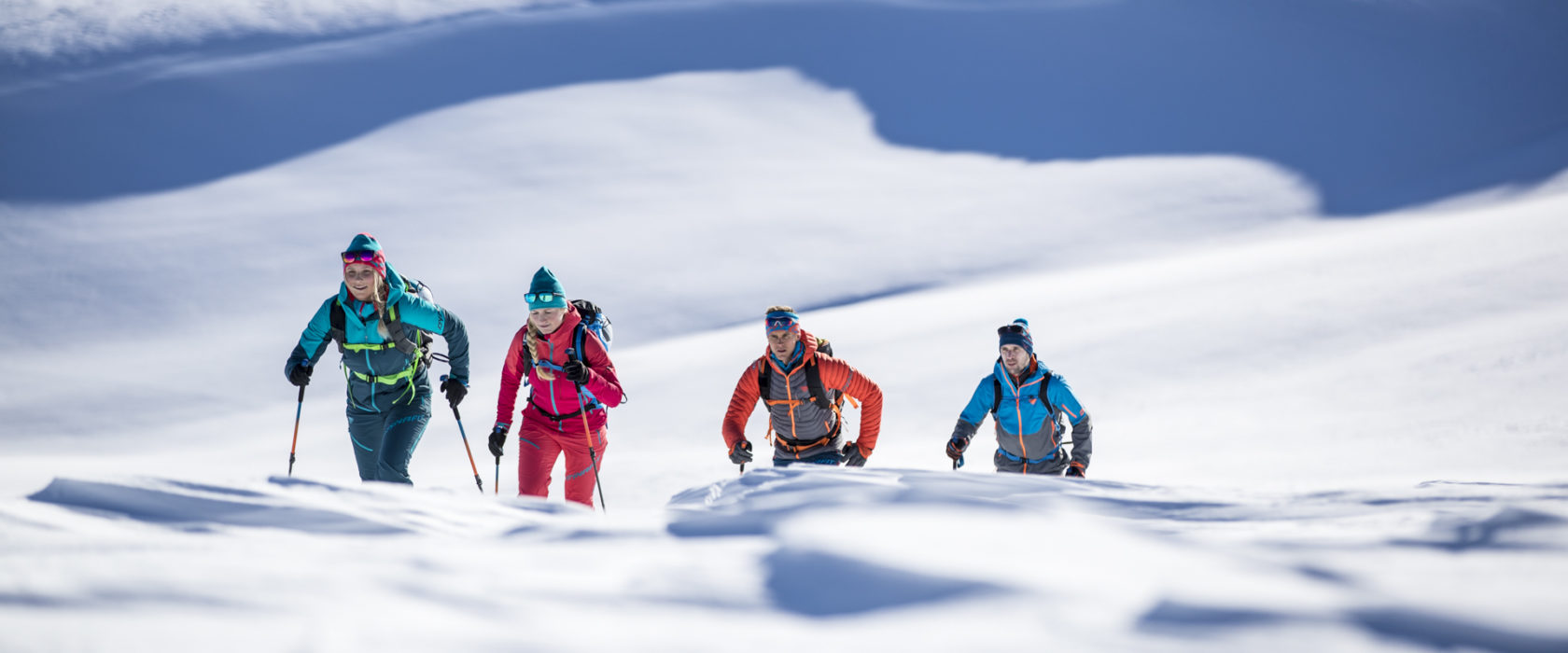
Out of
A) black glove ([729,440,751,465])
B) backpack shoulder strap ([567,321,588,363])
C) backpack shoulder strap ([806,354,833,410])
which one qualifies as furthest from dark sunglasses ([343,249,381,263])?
backpack shoulder strap ([806,354,833,410])

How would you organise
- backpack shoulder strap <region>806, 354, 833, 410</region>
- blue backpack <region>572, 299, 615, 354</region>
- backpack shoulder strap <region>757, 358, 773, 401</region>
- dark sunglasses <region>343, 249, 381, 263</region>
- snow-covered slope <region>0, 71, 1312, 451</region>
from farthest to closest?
snow-covered slope <region>0, 71, 1312, 451</region> < blue backpack <region>572, 299, 615, 354</region> < backpack shoulder strap <region>757, 358, 773, 401</region> < backpack shoulder strap <region>806, 354, 833, 410</region> < dark sunglasses <region>343, 249, 381, 263</region>

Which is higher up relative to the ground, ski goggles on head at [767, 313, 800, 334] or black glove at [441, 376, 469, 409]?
ski goggles on head at [767, 313, 800, 334]

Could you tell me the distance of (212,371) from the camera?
59.1 feet

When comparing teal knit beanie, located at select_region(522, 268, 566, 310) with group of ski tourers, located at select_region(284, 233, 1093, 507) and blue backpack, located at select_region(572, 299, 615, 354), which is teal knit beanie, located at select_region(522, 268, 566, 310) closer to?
group of ski tourers, located at select_region(284, 233, 1093, 507)

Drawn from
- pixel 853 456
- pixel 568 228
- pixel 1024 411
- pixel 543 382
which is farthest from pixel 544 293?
pixel 568 228

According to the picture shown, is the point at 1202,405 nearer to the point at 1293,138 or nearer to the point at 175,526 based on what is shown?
the point at 175,526

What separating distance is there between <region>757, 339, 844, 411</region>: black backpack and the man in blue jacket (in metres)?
0.91

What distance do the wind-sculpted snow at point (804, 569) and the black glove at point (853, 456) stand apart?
267 cm

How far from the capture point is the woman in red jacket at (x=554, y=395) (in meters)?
6.65

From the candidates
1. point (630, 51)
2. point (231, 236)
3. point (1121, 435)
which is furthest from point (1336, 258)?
point (630, 51)

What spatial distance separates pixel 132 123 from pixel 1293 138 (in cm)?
3487

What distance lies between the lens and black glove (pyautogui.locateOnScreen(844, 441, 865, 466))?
688 centimetres

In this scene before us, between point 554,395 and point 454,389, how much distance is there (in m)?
0.69

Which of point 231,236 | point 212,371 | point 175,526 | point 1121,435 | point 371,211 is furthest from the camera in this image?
point 371,211
